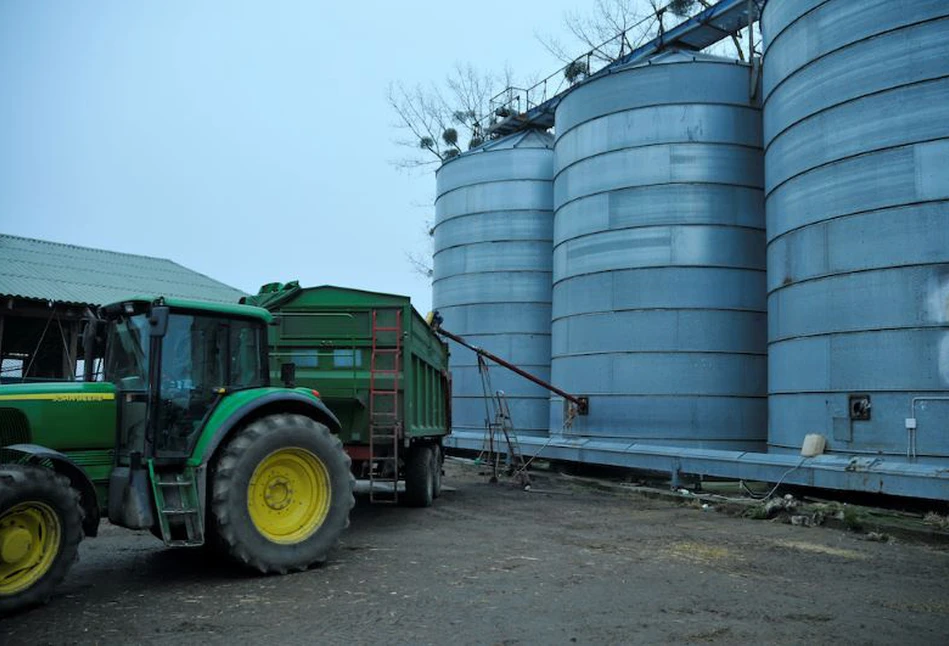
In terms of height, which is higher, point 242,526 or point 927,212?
point 927,212

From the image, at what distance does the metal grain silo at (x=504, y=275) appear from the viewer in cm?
1859

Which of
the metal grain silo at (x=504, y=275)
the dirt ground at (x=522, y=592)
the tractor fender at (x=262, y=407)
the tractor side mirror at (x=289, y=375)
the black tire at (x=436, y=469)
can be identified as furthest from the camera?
the metal grain silo at (x=504, y=275)

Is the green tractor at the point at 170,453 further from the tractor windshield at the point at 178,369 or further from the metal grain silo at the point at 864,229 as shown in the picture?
the metal grain silo at the point at 864,229

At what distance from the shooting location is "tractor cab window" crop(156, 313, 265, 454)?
635 centimetres

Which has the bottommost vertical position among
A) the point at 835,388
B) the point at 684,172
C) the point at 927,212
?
the point at 835,388

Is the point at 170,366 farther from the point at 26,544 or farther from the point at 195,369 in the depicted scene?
the point at 26,544

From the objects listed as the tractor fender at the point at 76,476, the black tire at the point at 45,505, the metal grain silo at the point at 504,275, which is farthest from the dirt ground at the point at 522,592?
the metal grain silo at the point at 504,275

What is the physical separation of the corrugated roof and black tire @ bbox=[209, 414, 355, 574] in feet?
42.0

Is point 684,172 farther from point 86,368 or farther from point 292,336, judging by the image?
point 86,368

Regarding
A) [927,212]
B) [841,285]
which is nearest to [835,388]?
[841,285]

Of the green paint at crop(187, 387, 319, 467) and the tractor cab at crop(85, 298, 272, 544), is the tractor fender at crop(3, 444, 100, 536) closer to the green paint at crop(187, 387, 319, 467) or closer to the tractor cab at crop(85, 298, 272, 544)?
the tractor cab at crop(85, 298, 272, 544)

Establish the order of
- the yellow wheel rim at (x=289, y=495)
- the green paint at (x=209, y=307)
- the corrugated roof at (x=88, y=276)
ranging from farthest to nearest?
the corrugated roof at (x=88, y=276), the yellow wheel rim at (x=289, y=495), the green paint at (x=209, y=307)

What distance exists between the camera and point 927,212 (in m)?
9.91

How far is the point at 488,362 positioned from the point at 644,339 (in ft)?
18.5
